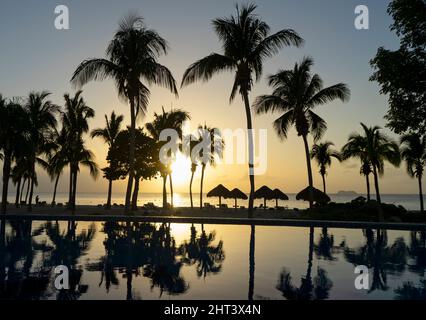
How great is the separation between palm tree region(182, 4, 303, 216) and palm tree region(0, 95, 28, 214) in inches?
484

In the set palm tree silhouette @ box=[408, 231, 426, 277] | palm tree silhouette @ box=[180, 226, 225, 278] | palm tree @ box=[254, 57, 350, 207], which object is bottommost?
palm tree silhouette @ box=[408, 231, 426, 277]

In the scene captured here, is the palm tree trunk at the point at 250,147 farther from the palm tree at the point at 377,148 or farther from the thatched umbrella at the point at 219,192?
the thatched umbrella at the point at 219,192

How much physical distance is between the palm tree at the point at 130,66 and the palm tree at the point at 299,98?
7.78 meters

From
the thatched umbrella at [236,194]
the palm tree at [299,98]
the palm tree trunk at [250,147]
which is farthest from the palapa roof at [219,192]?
the palm tree trunk at [250,147]

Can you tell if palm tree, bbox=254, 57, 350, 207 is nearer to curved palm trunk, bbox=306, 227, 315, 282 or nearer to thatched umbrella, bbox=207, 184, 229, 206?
curved palm trunk, bbox=306, 227, 315, 282

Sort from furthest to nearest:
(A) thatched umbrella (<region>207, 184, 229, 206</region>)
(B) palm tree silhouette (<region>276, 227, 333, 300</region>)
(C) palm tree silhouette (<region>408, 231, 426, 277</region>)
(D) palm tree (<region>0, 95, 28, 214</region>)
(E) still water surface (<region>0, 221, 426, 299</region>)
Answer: (A) thatched umbrella (<region>207, 184, 229, 206</region>), (D) palm tree (<region>0, 95, 28, 214</region>), (C) palm tree silhouette (<region>408, 231, 426, 277</region>), (E) still water surface (<region>0, 221, 426, 299</region>), (B) palm tree silhouette (<region>276, 227, 333, 300</region>)

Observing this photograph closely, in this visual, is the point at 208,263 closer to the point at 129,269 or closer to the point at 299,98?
the point at 129,269

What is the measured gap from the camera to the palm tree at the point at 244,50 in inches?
857

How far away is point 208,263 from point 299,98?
18.7m

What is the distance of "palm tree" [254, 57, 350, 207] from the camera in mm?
26250

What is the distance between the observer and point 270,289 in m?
7.42

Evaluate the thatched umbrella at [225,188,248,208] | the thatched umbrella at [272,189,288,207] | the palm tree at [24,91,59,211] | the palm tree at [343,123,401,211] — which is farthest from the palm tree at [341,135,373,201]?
the palm tree at [24,91,59,211]

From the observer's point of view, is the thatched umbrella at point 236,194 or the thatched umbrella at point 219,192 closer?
the thatched umbrella at point 219,192
